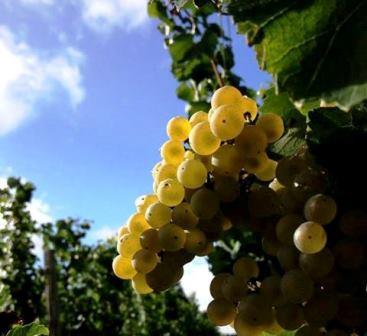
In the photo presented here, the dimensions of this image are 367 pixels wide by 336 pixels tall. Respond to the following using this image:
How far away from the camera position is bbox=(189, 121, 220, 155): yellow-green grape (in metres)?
0.87

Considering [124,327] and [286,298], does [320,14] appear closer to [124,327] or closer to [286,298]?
[286,298]

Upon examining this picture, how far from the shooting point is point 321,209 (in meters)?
→ 0.76

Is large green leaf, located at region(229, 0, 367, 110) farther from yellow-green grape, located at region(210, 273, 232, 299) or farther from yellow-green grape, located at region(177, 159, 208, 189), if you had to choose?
yellow-green grape, located at region(210, 273, 232, 299)

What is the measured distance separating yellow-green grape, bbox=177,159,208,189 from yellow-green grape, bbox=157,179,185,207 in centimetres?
2

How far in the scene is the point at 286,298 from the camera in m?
0.80

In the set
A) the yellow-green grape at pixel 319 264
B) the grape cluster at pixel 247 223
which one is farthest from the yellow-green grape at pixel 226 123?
the yellow-green grape at pixel 319 264

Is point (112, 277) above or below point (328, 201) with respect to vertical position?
above

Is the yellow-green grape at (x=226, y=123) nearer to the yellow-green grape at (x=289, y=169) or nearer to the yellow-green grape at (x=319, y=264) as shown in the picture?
the yellow-green grape at (x=289, y=169)

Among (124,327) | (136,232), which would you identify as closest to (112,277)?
(124,327)

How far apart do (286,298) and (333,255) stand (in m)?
0.09

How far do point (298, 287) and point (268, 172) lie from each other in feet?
0.67

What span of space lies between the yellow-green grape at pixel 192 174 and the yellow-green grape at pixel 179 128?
10 centimetres

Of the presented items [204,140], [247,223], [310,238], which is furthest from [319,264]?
[204,140]

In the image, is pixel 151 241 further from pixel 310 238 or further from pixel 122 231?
pixel 310 238
